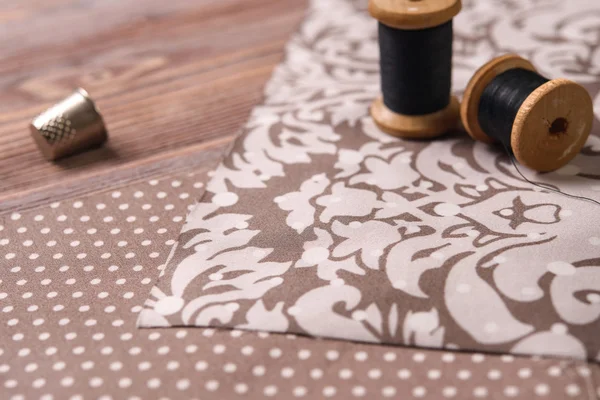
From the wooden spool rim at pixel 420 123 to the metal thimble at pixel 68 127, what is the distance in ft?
1.91

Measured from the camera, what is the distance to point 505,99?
1.19 metres

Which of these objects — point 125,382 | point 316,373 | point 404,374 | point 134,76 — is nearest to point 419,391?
point 404,374

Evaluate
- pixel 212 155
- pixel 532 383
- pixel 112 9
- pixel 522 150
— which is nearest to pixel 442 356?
pixel 532 383

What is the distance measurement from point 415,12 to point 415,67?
0.35ft

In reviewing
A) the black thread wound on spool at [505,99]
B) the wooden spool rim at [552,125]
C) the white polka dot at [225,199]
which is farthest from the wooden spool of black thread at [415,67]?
the white polka dot at [225,199]

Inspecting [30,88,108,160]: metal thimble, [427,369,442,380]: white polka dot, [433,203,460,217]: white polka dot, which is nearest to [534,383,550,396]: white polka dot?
[427,369,442,380]: white polka dot

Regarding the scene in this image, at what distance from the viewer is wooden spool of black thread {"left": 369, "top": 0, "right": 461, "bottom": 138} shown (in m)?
1.24

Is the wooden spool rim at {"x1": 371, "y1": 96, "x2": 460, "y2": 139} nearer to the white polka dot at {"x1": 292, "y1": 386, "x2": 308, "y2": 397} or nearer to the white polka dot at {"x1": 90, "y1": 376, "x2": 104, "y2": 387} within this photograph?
the white polka dot at {"x1": 292, "y1": 386, "x2": 308, "y2": 397}

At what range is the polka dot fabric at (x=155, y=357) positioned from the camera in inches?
34.9

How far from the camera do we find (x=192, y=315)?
1.02m

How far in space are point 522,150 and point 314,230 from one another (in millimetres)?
377

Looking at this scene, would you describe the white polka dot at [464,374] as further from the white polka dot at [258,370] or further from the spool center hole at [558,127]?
the spool center hole at [558,127]

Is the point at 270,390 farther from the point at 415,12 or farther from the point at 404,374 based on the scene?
the point at 415,12

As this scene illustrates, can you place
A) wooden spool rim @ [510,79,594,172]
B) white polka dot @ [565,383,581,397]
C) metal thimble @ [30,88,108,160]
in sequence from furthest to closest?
metal thimble @ [30,88,108,160], wooden spool rim @ [510,79,594,172], white polka dot @ [565,383,581,397]
